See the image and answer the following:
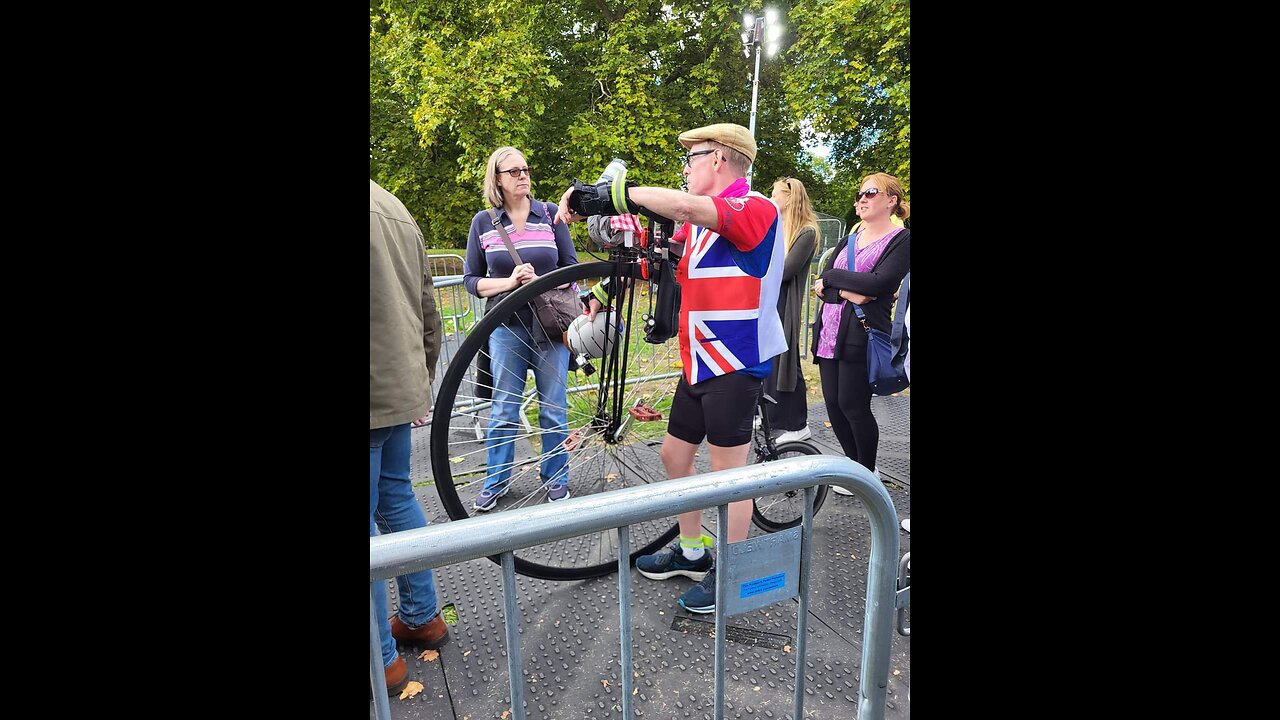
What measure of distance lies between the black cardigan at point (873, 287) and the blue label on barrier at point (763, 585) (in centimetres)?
213

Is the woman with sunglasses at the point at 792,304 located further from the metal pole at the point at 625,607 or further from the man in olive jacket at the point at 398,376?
the metal pole at the point at 625,607

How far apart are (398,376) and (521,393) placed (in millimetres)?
1248

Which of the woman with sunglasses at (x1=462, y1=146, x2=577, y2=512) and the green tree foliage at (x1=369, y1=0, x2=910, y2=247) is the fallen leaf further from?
the green tree foliage at (x1=369, y1=0, x2=910, y2=247)

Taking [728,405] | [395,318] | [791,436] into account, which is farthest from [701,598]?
[395,318]

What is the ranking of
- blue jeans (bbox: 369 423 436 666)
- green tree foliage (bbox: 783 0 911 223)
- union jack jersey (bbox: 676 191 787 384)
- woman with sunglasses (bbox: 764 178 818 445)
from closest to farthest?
blue jeans (bbox: 369 423 436 666), union jack jersey (bbox: 676 191 787 384), woman with sunglasses (bbox: 764 178 818 445), green tree foliage (bbox: 783 0 911 223)

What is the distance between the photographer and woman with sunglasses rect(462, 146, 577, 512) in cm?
310

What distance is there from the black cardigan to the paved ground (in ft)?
3.67

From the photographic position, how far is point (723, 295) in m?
2.30

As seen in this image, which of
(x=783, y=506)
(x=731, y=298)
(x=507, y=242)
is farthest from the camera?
(x=783, y=506)

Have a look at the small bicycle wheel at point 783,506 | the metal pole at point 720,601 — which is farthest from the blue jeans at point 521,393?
the metal pole at point 720,601

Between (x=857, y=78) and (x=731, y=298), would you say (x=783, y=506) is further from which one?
(x=857, y=78)

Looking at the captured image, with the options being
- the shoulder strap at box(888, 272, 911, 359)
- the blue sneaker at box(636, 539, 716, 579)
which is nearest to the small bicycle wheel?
the blue sneaker at box(636, 539, 716, 579)
